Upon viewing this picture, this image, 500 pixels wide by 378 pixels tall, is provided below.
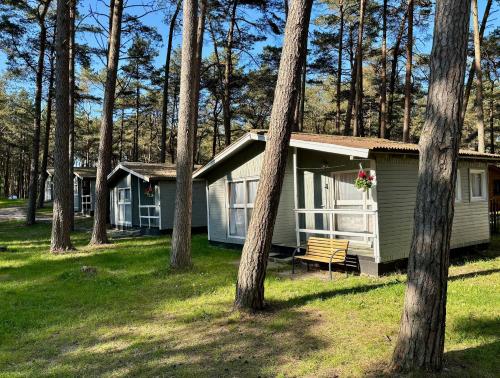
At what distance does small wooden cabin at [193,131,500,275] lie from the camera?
26.9 feet

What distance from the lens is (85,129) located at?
3988 cm

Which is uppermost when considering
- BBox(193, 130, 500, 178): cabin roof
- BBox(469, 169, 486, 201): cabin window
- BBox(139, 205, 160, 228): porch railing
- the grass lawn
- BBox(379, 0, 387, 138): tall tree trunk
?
BBox(379, 0, 387, 138): tall tree trunk

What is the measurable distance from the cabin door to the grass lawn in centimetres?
991

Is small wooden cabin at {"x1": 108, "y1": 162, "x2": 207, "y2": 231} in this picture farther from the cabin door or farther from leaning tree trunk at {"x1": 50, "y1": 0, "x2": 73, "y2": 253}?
leaning tree trunk at {"x1": 50, "y1": 0, "x2": 73, "y2": 253}

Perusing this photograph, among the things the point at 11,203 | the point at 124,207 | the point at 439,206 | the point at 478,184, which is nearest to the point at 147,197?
the point at 124,207

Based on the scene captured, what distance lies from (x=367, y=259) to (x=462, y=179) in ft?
13.6

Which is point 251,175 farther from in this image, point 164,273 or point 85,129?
point 85,129

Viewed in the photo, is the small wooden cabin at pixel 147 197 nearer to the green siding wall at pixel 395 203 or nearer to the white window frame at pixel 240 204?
the white window frame at pixel 240 204

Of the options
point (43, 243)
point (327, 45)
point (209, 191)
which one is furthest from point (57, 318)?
point (327, 45)

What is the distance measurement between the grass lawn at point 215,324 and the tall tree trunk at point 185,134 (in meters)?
0.60

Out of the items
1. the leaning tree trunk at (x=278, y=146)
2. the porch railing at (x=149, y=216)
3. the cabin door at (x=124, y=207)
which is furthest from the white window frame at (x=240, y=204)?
the cabin door at (x=124, y=207)

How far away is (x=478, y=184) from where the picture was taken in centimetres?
1118

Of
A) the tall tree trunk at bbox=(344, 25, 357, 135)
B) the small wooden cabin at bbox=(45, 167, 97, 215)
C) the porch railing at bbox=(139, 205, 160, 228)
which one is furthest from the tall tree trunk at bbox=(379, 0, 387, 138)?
the small wooden cabin at bbox=(45, 167, 97, 215)

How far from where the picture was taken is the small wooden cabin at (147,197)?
54.6ft
